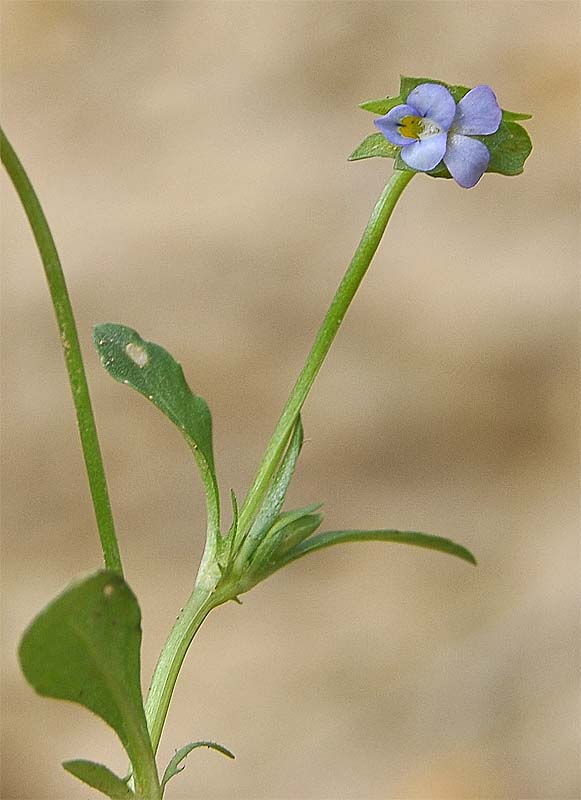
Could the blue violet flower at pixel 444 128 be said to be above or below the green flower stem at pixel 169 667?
above

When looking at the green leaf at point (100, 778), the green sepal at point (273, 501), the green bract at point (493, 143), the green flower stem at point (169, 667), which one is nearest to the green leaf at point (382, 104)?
the green bract at point (493, 143)

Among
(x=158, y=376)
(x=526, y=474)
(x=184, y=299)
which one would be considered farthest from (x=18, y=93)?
(x=158, y=376)

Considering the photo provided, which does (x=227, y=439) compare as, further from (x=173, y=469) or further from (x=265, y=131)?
(x=265, y=131)

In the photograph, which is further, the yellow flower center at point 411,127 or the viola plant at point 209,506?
the yellow flower center at point 411,127

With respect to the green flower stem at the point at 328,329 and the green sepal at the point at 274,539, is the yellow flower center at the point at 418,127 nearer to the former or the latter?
the green flower stem at the point at 328,329

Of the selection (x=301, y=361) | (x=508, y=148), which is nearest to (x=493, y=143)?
(x=508, y=148)

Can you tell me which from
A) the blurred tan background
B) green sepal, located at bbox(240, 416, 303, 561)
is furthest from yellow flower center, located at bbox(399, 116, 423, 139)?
the blurred tan background
